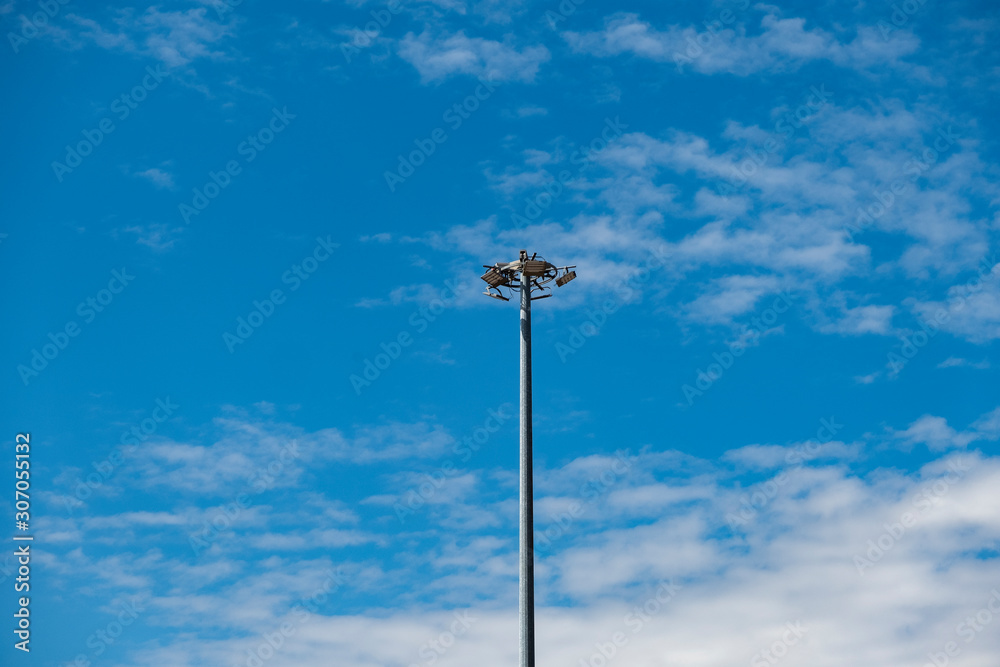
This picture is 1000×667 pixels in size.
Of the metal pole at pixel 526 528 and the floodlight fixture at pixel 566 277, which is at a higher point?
the floodlight fixture at pixel 566 277

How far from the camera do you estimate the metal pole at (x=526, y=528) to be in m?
36.4

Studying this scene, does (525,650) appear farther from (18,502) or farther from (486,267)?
(18,502)

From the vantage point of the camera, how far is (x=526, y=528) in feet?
122

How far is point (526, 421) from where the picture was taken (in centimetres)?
3869

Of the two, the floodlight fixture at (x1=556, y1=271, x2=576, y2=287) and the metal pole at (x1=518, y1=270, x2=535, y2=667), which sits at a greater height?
the floodlight fixture at (x1=556, y1=271, x2=576, y2=287)

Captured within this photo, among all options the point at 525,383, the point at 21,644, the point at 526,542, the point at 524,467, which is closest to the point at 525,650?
the point at 526,542

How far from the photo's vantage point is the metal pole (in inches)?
1432

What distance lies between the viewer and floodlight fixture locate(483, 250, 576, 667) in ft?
120

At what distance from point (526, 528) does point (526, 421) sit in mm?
3616

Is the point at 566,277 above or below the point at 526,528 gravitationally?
above

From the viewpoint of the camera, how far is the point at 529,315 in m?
40.5

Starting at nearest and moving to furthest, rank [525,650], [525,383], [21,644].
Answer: [525,650] < [525,383] < [21,644]

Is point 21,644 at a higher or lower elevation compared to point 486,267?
lower

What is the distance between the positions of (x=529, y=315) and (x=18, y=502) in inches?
858
